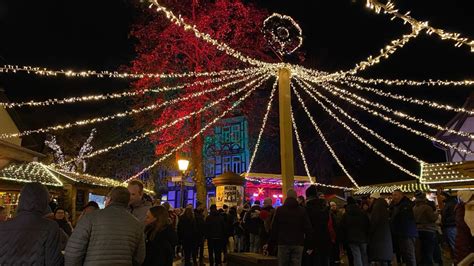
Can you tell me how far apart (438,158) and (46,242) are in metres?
32.1

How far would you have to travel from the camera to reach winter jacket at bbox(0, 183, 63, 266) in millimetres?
3285

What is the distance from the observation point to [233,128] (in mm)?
36031

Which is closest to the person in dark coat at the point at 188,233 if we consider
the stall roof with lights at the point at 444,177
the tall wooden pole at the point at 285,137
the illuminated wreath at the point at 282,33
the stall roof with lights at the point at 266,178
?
→ the tall wooden pole at the point at 285,137

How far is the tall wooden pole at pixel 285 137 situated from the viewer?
10.1m

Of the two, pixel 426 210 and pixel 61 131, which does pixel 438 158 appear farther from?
pixel 61 131

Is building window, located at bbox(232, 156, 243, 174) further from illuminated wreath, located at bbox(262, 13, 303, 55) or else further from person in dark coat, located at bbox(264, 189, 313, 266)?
person in dark coat, located at bbox(264, 189, 313, 266)

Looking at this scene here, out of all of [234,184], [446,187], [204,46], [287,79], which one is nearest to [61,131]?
[204,46]

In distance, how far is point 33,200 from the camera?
3465mm

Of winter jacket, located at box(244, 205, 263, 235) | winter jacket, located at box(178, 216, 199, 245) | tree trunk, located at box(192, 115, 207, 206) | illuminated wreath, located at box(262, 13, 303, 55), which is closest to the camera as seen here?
winter jacket, located at box(178, 216, 199, 245)

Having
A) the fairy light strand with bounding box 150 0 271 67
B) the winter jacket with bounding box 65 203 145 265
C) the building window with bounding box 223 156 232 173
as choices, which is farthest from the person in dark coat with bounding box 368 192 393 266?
the building window with bounding box 223 156 232 173

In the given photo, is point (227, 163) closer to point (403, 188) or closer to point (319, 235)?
point (403, 188)

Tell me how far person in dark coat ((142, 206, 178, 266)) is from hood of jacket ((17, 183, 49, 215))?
4.53 feet

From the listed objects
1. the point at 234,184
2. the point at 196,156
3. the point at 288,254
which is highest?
the point at 196,156

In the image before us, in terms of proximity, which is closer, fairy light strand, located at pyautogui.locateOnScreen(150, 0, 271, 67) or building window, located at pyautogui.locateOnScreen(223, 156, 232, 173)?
fairy light strand, located at pyautogui.locateOnScreen(150, 0, 271, 67)
